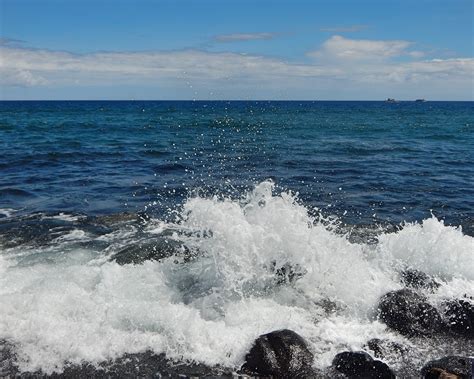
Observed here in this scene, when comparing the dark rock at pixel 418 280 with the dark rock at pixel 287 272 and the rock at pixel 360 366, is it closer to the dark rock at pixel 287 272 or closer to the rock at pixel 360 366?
the dark rock at pixel 287 272

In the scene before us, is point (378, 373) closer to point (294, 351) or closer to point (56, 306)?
point (294, 351)

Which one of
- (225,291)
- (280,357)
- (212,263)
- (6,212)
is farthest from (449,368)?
(6,212)

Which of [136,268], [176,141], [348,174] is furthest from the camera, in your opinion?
[176,141]

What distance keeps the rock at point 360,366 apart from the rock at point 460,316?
215 cm

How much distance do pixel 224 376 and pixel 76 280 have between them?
465 centimetres

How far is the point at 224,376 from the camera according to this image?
7.16m

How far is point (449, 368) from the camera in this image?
694cm

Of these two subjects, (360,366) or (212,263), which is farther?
(212,263)


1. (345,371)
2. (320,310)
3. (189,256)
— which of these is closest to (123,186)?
(189,256)

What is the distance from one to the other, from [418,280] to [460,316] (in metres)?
1.52

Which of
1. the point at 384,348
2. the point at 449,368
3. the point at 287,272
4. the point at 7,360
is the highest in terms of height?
the point at 287,272

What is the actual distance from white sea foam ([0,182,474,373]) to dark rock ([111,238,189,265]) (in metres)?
0.45

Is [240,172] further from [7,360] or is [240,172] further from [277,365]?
[7,360]

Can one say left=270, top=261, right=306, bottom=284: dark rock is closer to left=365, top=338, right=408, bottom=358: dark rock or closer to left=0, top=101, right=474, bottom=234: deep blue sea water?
left=365, top=338, right=408, bottom=358: dark rock
